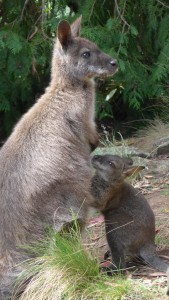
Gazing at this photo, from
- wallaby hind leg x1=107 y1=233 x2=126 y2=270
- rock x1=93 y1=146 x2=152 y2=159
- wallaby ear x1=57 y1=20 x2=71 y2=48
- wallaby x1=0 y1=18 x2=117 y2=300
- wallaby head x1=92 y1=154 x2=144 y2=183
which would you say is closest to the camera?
wallaby x1=0 y1=18 x2=117 y2=300

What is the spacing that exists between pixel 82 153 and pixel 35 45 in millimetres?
4312

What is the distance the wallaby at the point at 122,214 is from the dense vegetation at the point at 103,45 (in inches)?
138

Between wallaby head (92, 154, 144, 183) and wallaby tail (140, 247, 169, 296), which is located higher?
wallaby head (92, 154, 144, 183)

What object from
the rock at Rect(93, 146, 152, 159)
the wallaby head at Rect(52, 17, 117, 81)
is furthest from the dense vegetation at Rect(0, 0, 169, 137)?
the wallaby head at Rect(52, 17, 117, 81)

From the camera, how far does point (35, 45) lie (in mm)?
10594

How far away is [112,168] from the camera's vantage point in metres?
6.98

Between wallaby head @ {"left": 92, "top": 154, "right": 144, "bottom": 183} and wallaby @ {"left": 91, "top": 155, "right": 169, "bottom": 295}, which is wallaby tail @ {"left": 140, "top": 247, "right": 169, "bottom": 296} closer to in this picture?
wallaby @ {"left": 91, "top": 155, "right": 169, "bottom": 295}

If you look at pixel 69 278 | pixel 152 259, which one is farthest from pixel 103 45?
pixel 69 278

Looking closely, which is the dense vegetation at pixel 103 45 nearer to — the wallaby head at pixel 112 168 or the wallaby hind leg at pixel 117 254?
the wallaby head at pixel 112 168

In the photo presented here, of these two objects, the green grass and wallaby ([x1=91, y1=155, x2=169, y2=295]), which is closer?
the green grass

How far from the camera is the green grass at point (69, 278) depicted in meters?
5.80

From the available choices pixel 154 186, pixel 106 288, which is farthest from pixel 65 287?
pixel 154 186

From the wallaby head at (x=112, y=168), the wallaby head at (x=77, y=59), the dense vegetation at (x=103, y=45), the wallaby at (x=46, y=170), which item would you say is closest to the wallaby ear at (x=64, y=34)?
the wallaby head at (x=77, y=59)

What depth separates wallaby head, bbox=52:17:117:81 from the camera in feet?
23.4
